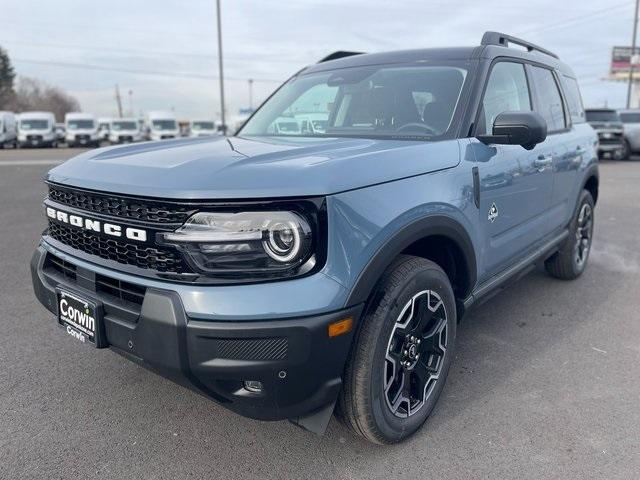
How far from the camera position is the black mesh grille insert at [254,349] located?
6.03 feet

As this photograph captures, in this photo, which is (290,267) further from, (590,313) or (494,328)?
(590,313)

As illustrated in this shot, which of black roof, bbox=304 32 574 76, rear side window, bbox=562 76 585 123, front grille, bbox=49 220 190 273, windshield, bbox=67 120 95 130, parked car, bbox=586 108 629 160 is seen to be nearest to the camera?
front grille, bbox=49 220 190 273

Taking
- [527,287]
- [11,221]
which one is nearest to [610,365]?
[527,287]

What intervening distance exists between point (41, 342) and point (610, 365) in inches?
142

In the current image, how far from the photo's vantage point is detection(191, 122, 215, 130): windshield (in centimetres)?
3750

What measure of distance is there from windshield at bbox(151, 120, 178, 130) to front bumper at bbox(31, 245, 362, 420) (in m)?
34.0

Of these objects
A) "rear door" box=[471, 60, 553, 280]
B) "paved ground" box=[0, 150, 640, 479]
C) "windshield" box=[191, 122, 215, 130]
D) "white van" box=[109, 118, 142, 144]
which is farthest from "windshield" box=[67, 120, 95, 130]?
"rear door" box=[471, 60, 553, 280]

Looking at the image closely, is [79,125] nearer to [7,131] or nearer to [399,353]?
[7,131]

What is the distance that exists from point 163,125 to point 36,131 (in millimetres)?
7432

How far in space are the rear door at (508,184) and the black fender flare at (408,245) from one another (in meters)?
0.22

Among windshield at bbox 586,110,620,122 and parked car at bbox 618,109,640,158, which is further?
parked car at bbox 618,109,640,158

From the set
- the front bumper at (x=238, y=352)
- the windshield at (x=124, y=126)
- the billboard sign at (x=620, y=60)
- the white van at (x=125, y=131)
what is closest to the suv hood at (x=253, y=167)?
the front bumper at (x=238, y=352)

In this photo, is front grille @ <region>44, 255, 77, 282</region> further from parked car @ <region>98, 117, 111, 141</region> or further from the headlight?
parked car @ <region>98, 117, 111, 141</region>

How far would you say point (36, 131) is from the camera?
29.6 m
